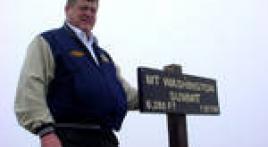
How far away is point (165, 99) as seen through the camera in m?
3.85

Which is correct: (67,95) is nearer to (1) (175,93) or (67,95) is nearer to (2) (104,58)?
(2) (104,58)

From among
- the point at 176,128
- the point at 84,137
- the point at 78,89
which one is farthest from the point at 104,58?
the point at 176,128

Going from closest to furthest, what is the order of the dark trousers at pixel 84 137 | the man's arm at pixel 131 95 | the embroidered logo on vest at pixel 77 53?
the dark trousers at pixel 84 137, the embroidered logo on vest at pixel 77 53, the man's arm at pixel 131 95

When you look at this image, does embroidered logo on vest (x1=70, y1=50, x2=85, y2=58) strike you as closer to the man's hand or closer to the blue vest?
the blue vest

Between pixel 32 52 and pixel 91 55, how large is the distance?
0.37m

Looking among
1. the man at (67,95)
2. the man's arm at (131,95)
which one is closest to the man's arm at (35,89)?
the man at (67,95)

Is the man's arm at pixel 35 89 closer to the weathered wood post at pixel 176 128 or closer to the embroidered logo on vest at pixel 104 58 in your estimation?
the embroidered logo on vest at pixel 104 58

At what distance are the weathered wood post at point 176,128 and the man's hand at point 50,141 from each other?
1449mm

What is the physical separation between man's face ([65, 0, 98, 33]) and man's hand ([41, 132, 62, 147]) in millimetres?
729

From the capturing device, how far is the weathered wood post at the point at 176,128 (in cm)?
406

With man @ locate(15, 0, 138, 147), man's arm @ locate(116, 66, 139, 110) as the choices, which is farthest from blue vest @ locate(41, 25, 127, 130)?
man's arm @ locate(116, 66, 139, 110)

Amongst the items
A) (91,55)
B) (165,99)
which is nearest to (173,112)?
(165,99)

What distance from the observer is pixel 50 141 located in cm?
272

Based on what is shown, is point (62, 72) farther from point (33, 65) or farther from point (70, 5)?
point (70, 5)
